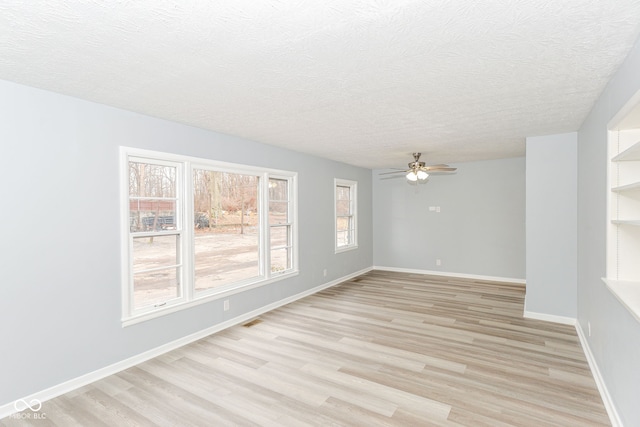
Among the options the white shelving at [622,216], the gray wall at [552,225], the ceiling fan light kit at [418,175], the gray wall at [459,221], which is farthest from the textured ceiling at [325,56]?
the gray wall at [459,221]

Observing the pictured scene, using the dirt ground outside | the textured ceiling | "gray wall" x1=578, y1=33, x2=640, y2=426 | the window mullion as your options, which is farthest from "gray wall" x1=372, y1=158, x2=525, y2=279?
the window mullion

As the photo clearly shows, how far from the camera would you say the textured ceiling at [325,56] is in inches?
61.3

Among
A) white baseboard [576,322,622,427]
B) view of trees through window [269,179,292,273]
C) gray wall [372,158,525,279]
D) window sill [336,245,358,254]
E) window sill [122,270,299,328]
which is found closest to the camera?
white baseboard [576,322,622,427]

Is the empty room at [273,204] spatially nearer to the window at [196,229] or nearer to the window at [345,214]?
the window at [196,229]

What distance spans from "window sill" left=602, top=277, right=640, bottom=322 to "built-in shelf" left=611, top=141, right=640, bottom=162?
0.88m

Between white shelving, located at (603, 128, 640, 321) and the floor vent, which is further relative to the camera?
the floor vent

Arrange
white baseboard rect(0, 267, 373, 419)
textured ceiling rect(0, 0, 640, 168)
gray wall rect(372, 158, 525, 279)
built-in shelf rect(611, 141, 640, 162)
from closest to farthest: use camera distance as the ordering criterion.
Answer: textured ceiling rect(0, 0, 640, 168) < built-in shelf rect(611, 141, 640, 162) < white baseboard rect(0, 267, 373, 419) < gray wall rect(372, 158, 525, 279)

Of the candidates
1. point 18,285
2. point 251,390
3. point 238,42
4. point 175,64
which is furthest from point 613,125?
point 18,285

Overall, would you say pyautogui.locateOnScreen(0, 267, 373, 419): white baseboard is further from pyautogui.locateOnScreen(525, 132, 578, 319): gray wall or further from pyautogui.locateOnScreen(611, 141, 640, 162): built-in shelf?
pyautogui.locateOnScreen(611, 141, 640, 162): built-in shelf

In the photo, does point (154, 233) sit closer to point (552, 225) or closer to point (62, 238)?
point (62, 238)

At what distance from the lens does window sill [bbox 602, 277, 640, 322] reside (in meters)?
1.76

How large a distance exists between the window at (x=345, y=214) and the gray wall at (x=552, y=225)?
3.35 metres

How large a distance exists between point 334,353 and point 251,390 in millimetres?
1001

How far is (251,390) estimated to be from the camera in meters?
2.70
